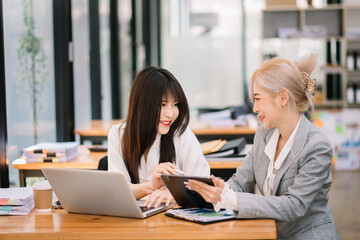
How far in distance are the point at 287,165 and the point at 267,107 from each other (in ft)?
0.79

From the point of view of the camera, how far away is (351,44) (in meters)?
8.40

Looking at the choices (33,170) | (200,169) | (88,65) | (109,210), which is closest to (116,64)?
(88,65)

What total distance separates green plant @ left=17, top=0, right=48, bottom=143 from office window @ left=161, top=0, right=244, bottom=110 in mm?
5177

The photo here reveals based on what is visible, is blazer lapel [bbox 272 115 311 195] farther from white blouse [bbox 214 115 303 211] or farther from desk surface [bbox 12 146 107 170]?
desk surface [bbox 12 146 107 170]

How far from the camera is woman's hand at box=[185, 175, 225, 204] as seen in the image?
6.41 ft

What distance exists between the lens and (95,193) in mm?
1993

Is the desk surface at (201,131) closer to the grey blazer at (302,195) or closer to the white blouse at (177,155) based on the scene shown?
the white blouse at (177,155)

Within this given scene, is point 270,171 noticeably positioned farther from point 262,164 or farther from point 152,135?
point 152,135

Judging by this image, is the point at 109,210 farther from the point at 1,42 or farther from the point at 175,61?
the point at 175,61

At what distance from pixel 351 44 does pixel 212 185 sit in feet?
23.0

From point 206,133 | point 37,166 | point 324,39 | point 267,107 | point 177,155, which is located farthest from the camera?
point 324,39

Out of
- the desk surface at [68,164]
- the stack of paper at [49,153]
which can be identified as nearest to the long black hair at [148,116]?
the desk surface at [68,164]

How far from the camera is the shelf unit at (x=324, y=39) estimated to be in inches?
319

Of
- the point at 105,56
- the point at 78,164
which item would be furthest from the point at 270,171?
the point at 105,56
